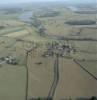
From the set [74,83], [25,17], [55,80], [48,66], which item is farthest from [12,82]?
[25,17]

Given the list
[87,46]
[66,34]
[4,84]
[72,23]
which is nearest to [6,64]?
[4,84]

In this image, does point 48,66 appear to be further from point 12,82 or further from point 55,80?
point 12,82

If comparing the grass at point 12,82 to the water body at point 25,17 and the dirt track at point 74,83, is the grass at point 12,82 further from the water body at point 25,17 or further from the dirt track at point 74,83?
the water body at point 25,17

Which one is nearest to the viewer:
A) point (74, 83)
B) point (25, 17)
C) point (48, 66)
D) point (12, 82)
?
point (74, 83)

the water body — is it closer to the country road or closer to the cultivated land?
the cultivated land

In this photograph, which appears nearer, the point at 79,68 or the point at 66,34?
the point at 79,68

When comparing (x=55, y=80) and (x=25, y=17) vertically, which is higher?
(x=55, y=80)

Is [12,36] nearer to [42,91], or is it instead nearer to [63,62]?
[63,62]

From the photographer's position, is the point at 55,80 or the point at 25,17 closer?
the point at 55,80
